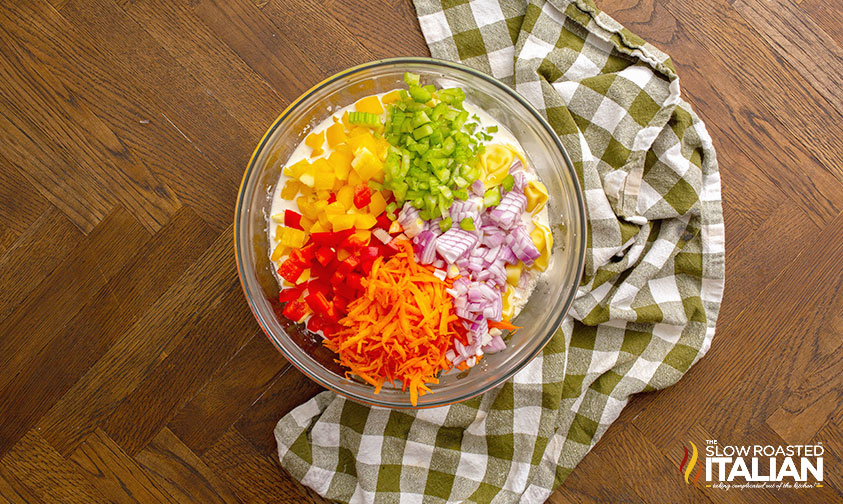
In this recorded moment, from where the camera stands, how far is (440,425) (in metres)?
1.80

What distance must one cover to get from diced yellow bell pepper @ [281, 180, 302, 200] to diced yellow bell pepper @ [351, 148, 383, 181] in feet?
0.65

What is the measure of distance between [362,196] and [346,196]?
0.04m

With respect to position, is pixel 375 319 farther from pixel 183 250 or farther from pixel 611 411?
pixel 611 411

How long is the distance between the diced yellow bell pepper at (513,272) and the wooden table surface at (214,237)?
652mm

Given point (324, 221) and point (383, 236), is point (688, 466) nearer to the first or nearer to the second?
point (383, 236)

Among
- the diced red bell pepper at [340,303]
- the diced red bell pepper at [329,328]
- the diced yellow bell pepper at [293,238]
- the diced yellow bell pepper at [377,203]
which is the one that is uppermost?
the diced yellow bell pepper at [377,203]

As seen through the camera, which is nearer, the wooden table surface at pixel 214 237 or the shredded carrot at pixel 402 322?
the shredded carrot at pixel 402 322

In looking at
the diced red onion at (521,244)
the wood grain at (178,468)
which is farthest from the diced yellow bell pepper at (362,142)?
the wood grain at (178,468)

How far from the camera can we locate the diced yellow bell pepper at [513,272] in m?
1.55

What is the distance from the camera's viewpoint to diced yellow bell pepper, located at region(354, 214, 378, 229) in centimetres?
142

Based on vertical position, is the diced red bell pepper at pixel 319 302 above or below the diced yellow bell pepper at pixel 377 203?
below

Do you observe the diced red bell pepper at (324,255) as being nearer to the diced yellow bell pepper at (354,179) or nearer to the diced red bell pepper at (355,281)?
the diced red bell pepper at (355,281)

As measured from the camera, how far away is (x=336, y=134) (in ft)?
5.00

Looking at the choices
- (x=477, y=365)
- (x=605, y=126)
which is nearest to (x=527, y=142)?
(x=605, y=126)
